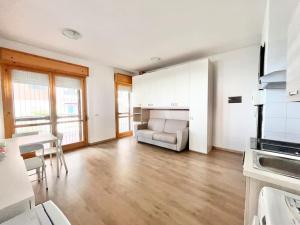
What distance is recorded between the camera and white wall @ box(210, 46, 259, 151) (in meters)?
3.28

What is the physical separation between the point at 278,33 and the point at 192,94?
2163 mm

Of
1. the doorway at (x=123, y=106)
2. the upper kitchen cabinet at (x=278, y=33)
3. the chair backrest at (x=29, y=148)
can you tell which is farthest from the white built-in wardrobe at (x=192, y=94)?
the chair backrest at (x=29, y=148)

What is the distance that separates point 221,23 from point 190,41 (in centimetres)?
74

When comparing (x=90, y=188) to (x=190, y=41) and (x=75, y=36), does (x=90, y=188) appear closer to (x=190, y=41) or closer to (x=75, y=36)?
(x=75, y=36)

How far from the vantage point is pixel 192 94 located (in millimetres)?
3676

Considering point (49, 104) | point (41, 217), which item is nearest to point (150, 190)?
point (41, 217)

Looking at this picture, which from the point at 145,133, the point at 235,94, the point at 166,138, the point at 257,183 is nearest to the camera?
the point at 257,183

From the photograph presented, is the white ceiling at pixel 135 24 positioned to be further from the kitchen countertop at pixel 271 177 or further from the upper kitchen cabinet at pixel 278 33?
the kitchen countertop at pixel 271 177

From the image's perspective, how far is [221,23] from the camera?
2.34 m

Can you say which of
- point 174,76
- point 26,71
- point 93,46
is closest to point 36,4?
point 93,46

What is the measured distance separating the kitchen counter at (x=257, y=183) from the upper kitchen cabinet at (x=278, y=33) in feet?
3.86

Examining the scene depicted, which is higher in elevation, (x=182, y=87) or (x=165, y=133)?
(x=182, y=87)

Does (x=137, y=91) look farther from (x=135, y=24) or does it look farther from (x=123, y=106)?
(x=135, y=24)

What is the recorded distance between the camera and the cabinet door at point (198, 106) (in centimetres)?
346
